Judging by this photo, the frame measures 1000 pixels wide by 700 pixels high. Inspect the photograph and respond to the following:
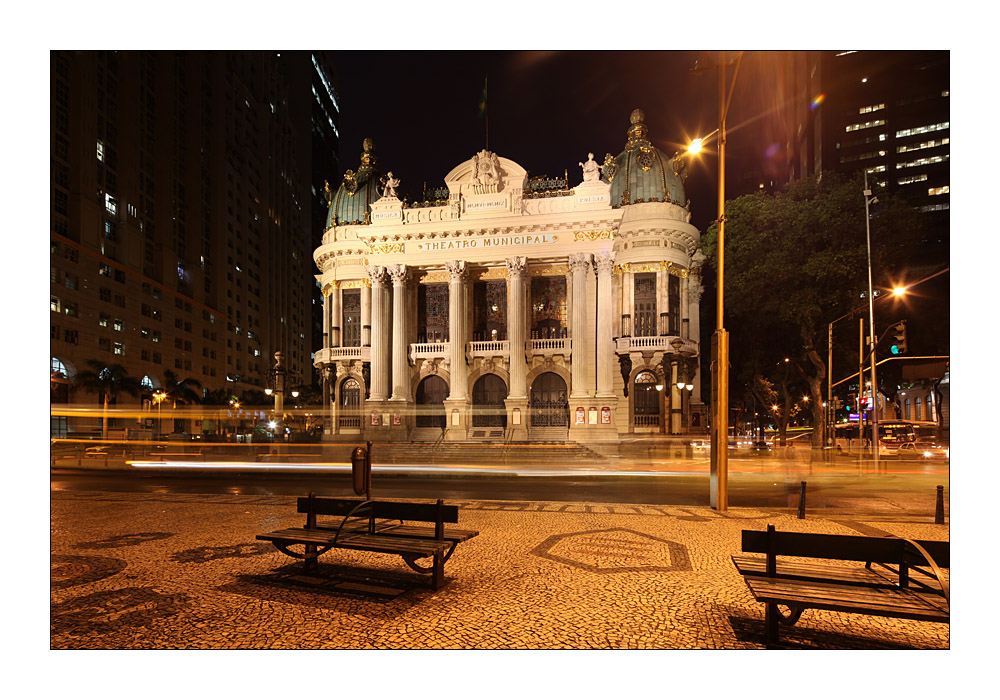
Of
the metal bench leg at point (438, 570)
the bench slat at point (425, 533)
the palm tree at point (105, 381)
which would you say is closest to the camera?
the metal bench leg at point (438, 570)

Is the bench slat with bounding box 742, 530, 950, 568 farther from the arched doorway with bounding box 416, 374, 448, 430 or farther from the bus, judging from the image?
the arched doorway with bounding box 416, 374, 448, 430

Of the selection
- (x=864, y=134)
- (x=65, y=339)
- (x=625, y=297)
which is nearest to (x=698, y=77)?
(x=864, y=134)

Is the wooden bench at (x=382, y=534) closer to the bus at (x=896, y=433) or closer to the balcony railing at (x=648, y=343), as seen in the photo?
the bus at (x=896, y=433)

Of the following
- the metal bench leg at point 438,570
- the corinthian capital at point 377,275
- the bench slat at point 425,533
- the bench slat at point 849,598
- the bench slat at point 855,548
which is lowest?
the metal bench leg at point 438,570

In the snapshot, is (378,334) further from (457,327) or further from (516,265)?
(516,265)

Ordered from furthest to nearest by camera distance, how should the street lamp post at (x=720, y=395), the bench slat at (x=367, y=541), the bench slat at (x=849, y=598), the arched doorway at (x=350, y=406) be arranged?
the arched doorway at (x=350, y=406)
the street lamp post at (x=720, y=395)
the bench slat at (x=367, y=541)
the bench slat at (x=849, y=598)

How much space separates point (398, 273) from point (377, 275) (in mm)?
1674

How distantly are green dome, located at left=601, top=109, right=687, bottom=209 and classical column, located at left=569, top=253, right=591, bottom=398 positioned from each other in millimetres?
6531

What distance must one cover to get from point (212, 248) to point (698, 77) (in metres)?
91.8

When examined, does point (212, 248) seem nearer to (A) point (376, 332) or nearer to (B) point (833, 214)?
(A) point (376, 332)

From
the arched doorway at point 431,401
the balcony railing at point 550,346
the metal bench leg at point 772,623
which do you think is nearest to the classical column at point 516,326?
the balcony railing at point 550,346

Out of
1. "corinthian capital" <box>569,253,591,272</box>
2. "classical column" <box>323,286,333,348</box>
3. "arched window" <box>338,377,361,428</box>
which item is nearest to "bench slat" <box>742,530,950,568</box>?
"corinthian capital" <box>569,253,591,272</box>

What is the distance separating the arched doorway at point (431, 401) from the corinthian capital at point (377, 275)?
809 cm

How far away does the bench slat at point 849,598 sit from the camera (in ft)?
15.1
